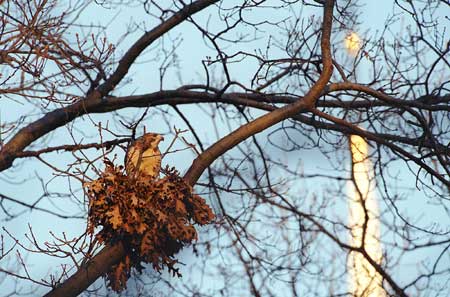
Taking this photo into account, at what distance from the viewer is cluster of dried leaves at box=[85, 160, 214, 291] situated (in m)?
5.71

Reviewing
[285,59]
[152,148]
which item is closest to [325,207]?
[285,59]

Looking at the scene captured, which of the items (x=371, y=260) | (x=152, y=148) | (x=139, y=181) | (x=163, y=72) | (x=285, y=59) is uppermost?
(x=163, y=72)

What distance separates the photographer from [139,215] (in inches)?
226

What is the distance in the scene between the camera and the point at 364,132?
7.76 metres

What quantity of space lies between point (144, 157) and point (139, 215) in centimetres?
55

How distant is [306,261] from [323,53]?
3.26 m

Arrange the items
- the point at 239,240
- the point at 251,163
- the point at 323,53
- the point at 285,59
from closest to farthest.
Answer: the point at 323,53
the point at 285,59
the point at 239,240
the point at 251,163

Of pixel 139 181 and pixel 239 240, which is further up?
pixel 239 240

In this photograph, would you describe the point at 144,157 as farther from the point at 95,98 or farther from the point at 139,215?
the point at 95,98

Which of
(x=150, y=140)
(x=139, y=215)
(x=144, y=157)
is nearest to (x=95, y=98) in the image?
(x=150, y=140)

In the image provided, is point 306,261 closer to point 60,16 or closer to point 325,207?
point 325,207

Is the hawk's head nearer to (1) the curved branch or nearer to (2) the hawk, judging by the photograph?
(2) the hawk

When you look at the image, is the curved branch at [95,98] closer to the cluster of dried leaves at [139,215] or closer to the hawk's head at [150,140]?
the hawk's head at [150,140]

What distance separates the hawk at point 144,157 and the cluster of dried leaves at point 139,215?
0.32 feet
